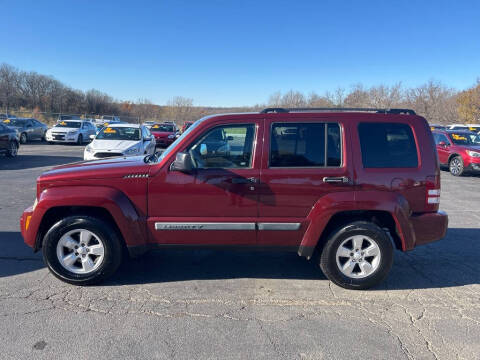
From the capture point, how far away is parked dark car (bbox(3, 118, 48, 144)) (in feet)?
72.4

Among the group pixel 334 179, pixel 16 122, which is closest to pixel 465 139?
pixel 334 179

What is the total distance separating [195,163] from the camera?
394cm

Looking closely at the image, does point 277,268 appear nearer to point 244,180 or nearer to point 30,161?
point 244,180

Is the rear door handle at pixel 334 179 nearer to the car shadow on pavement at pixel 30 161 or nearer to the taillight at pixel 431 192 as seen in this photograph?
the taillight at pixel 431 192

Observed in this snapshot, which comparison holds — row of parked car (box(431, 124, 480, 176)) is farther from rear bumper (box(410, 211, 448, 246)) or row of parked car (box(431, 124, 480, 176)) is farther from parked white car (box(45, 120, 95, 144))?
parked white car (box(45, 120, 95, 144))

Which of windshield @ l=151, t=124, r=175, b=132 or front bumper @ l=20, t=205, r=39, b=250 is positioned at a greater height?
windshield @ l=151, t=124, r=175, b=132

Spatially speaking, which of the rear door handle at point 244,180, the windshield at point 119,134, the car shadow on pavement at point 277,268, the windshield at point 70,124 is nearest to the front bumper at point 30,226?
the car shadow on pavement at point 277,268

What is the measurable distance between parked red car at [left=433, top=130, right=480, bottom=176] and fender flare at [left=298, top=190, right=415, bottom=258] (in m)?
11.7

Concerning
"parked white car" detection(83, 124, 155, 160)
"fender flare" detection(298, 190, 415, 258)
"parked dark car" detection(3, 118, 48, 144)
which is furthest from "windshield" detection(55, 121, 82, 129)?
"fender flare" detection(298, 190, 415, 258)

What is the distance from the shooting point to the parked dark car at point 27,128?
869 inches

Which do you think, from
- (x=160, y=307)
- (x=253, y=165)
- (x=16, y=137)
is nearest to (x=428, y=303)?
(x=253, y=165)

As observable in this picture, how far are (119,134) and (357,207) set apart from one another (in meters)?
11.1

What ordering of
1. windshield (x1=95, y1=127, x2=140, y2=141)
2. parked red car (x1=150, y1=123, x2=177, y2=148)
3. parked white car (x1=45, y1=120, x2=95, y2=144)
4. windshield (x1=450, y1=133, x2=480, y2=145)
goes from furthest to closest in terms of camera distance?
parked red car (x1=150, y1=123, x2=177, y2=148) → parked white car (x1=45, y1=120, x2=95, y2=144) → windshield (x1=450, y1=133, x2=480, y2=145) → windshield (x1=95, y1=127, x2=140, y2=141)

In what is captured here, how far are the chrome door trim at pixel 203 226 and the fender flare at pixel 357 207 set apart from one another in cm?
68
